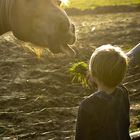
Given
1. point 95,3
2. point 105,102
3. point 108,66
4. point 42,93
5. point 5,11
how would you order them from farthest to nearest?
point 95,3, point 42,93, point 5,11, point 105,102, point 108,66

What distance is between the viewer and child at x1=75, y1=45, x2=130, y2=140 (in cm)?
374

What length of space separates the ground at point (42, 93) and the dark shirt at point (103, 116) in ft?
5.23

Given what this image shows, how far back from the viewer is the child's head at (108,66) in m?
3.72

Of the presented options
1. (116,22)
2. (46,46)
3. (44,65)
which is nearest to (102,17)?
(116,22)

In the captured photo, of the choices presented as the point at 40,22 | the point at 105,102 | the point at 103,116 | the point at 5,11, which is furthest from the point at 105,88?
the point at 5,11

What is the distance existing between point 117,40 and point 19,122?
8466mm

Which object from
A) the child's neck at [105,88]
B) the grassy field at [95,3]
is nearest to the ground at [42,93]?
the child's neck at [105,88]

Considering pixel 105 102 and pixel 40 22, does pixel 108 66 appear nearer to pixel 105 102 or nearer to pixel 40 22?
pixel 105 102

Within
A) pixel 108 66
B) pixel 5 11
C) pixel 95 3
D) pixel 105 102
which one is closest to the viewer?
pixel 108 66

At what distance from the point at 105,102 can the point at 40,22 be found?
3.38 feet

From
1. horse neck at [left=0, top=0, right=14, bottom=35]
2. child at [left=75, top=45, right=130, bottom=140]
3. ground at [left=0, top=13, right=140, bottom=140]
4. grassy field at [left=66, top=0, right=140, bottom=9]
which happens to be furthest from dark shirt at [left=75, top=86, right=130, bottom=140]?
grassy field at [left=66, top=0, right=140, bottom=9]

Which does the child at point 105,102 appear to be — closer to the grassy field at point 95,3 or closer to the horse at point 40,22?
the horse at point 40,22

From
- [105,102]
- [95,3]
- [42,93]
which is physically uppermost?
[105,102]

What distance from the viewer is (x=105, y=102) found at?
3844mm
